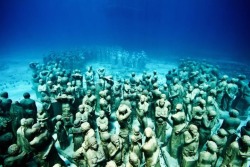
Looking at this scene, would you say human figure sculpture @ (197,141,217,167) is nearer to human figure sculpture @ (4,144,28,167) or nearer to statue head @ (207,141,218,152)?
statue head @ (207,141,218,152)

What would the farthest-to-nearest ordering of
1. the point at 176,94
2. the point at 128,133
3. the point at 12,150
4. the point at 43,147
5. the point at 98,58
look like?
1. the point at 98,58
2. the point at 176,94
3. the point at 128,133
4. the point at 43,147
5. the point at 12,150

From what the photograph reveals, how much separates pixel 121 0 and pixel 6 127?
139 metres

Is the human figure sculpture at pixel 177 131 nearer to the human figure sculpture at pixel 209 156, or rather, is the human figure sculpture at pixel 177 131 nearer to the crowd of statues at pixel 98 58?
the human figure sculpture at pixel 209 156

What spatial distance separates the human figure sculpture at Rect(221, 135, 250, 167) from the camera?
4.89m

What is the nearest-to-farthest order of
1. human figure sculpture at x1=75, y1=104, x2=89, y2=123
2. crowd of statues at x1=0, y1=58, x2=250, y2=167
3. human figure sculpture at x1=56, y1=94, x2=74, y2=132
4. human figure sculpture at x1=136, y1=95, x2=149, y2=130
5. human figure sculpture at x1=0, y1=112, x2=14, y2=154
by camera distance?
crowd of statues at x1=0, y1=58, x2=250, y2=167 → human figure sculpture at x1=0, y1=112, x2=14, y2=154 → human figure sculpture at x1=75, y1=104, x2=89, y2=123 → human figure sculpture at x1=136, y1=95, x2=149, y2=130 → human figure sculpture at x1=56, y1=94, x2=74, y2=132

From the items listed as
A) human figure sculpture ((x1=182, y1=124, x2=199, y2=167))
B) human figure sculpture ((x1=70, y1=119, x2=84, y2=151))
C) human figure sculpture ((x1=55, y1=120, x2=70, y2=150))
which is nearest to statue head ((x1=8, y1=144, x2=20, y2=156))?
human figure sculpture ((x1=70, y1=119, x2=84, y2=151))

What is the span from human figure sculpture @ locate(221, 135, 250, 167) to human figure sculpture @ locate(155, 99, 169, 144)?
2420 millimetres

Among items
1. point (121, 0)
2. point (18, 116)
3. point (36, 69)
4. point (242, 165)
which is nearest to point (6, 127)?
point (18, 116)

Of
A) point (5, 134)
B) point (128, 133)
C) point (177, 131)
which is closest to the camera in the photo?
point (5, 134)

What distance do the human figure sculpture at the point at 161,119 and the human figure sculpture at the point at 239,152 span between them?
242cm

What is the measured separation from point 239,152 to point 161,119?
276 cm

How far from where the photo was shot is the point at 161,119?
7.16 meters

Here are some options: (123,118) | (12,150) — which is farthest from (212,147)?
(12,150)

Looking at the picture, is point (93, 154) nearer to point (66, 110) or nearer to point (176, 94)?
point (66, 110)
